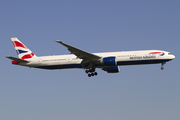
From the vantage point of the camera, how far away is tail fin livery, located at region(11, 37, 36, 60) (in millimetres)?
48894

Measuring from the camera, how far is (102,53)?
45.4 meters

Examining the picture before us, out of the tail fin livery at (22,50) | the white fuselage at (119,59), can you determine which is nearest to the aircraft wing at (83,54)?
the white fuselage at (119,59)

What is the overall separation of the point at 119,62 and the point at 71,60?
7778 mm

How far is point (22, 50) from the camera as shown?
49.7 m

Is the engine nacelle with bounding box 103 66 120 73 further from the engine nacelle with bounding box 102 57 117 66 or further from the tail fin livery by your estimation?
the tail fin livery

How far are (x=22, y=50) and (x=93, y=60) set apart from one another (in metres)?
13.6

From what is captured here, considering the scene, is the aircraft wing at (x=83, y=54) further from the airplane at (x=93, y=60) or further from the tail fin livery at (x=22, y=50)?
the tail fin livery at (x=22, y=50)

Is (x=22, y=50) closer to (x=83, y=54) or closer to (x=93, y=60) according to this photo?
(x=83, y=54)

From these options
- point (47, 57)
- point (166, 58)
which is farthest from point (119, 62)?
point (47, 57)

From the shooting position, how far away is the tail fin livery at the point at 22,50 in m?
48.9

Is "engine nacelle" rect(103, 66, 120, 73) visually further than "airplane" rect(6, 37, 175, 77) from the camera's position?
Yes

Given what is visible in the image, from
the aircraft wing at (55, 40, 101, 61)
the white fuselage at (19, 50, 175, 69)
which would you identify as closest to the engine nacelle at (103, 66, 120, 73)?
the white fuselage at (19, 50, 175, 69)

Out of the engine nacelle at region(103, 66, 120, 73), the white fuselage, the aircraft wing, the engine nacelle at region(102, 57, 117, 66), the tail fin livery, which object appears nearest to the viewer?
the aircraft wing

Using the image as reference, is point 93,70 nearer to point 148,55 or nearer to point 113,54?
point 113,54
